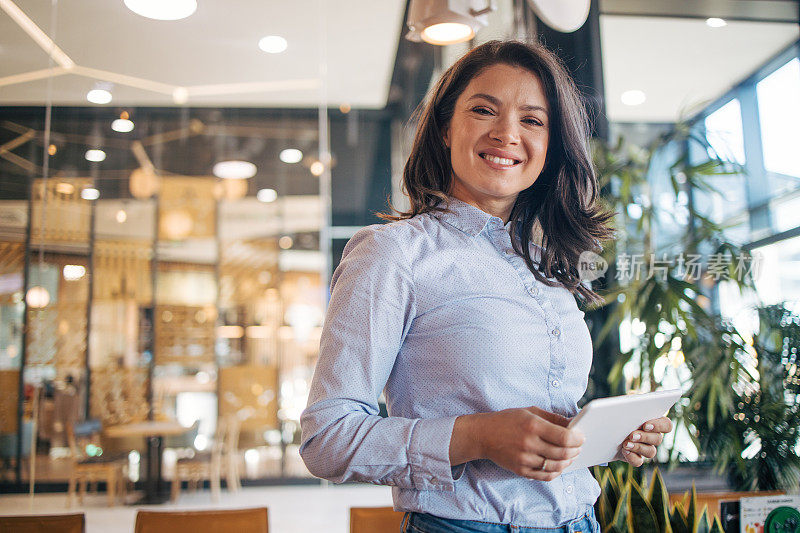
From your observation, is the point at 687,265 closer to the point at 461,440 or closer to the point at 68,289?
the point at 461,440

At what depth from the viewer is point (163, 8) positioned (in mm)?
3973

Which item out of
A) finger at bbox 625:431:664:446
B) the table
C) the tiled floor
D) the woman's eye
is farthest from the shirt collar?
the table

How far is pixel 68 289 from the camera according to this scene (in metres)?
4.23

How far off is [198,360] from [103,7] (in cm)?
245

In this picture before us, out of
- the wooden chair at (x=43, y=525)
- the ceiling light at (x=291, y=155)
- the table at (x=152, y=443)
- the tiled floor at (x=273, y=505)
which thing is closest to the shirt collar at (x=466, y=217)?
the wooden chair at (x=43, y=525)

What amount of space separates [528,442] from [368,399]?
0.82 ft

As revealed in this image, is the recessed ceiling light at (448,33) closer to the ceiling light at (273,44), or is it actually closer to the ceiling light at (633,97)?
the ceiling light at (633,97)

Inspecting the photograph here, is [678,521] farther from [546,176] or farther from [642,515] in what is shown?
[546,176]

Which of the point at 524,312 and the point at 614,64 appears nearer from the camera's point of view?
the point at 524,312

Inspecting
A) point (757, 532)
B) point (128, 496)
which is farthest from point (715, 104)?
point (128, 496)

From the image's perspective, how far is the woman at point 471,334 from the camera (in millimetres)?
999

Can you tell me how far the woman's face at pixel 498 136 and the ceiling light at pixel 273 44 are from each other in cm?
342

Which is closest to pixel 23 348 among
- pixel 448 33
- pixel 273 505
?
pixel 273 505

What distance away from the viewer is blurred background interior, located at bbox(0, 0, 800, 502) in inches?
137
